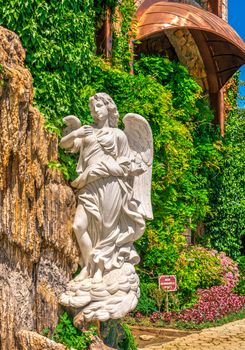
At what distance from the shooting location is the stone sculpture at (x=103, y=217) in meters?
6.26

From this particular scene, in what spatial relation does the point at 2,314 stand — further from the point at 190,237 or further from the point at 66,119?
the point at 190,237

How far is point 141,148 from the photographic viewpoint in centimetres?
708

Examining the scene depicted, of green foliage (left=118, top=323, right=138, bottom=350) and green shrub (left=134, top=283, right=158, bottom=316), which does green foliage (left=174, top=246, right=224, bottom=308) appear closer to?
green shrub (left=134, top=283, right=158, bottom=316)

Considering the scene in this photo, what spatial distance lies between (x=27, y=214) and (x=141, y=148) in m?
1.75

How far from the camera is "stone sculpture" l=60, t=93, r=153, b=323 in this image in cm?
626

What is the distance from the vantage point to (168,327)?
934 cm

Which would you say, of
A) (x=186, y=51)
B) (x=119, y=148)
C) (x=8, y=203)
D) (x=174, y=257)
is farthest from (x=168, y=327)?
(x=186, y=51)

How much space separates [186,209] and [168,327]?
2887 millimetres

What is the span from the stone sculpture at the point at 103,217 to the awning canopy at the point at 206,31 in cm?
506

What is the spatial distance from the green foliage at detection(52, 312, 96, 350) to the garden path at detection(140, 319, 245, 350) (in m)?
1.87

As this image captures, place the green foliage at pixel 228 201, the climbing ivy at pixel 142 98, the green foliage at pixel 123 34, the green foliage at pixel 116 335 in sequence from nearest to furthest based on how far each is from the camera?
1. the green foliage at pixel 116 335
2. the climbing ivy at pixel 142 98
3. the green foliage at pixel 123 34
4. the green foliage at pixel 228 201

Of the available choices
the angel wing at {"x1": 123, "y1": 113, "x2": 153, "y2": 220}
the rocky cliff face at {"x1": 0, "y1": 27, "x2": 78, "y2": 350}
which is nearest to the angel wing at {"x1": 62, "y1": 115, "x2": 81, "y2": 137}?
the rocky cliff face at {"x1": 0, "y1": 27, "x2": 78, "y2": 350}

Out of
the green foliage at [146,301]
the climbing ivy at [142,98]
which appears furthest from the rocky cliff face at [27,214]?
the green foliage at [146,301]

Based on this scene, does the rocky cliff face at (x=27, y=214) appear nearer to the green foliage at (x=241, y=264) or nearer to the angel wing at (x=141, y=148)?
the angel wing at (x=141, y=148)
